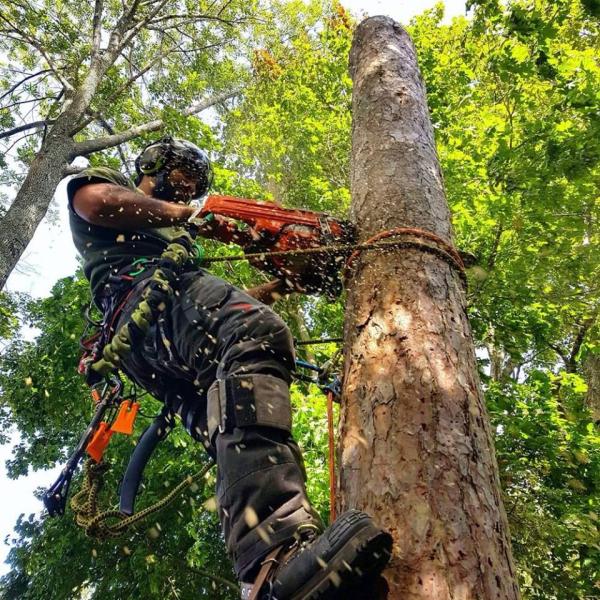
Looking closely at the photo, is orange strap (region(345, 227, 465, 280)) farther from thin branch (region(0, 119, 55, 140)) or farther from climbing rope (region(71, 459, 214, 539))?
thin branch (region(0, 119, 55, 140))

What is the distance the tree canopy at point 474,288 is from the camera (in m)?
4.61

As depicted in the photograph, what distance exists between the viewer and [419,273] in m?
1.81

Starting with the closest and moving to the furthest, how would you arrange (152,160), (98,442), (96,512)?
(96,512)
(98,442)
(152,160)

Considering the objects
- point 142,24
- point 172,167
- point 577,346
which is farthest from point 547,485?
point 142,24

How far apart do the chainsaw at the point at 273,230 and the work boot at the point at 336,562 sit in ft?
4.74

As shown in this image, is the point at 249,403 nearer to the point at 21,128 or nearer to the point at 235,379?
the point at 235,379

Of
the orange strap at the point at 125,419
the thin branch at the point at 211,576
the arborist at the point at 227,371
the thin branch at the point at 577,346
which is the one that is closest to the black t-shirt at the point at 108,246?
the arborist at the point at 227,371

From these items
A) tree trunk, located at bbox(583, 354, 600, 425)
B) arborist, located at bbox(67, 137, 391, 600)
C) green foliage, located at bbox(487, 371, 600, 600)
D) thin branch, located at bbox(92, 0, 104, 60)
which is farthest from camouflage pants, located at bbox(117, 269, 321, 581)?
thin branch, located at bbox(92, 0, 104, 60)

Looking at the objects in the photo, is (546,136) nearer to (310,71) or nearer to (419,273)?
(419,273)

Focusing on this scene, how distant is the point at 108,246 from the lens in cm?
253

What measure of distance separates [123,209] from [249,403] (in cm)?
127

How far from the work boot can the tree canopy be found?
2904mm

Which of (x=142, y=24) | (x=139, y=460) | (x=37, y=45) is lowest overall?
(x=139, y=460)

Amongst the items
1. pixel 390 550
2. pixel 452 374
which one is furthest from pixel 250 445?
pixel 452 374
